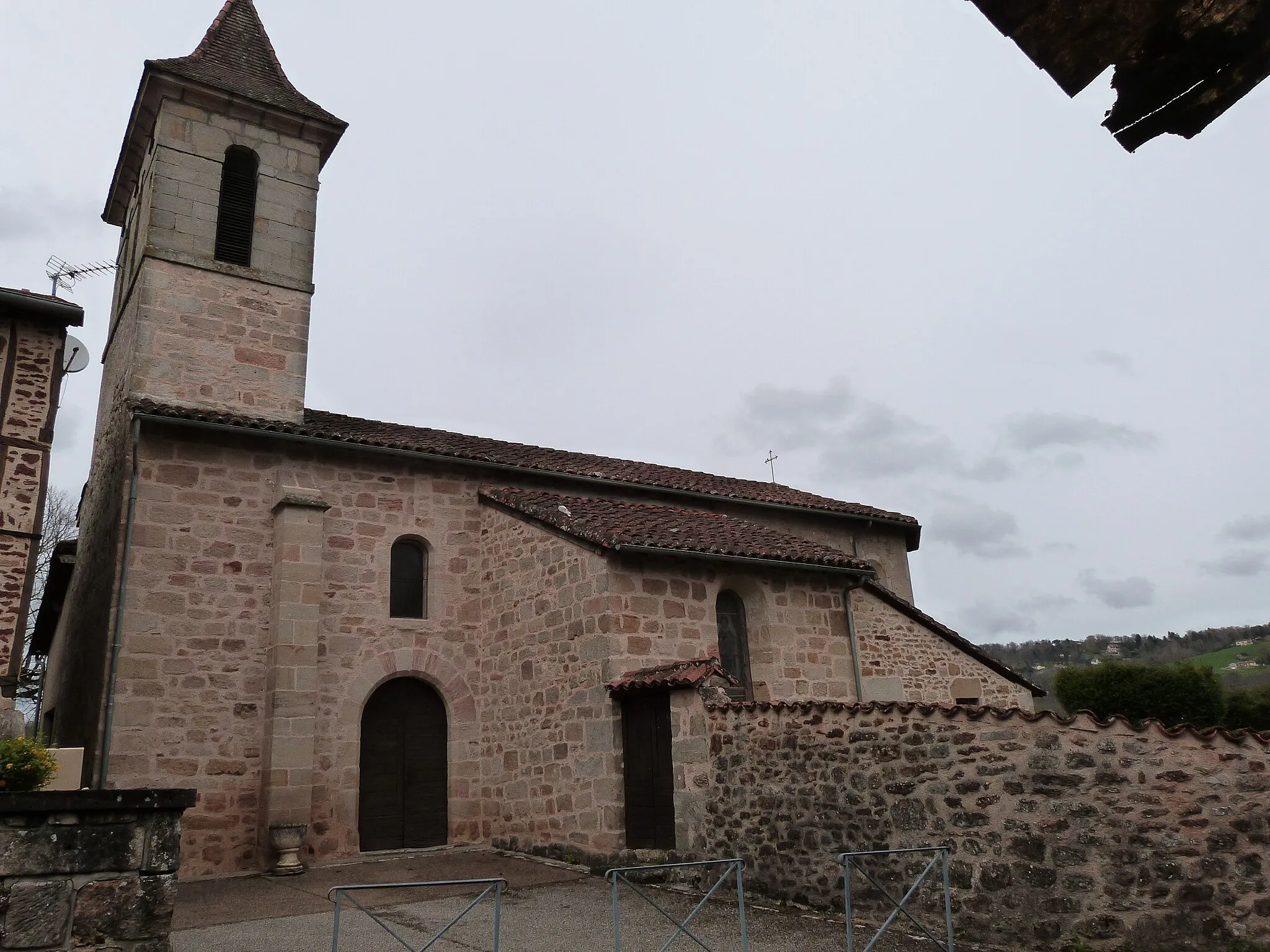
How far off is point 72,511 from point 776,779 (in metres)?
23.2

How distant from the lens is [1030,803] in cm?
677

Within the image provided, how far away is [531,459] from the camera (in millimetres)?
15141

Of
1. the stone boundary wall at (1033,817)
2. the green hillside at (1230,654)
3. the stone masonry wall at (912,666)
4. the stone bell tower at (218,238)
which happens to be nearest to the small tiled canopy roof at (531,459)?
the stone bell tower at (218,238)

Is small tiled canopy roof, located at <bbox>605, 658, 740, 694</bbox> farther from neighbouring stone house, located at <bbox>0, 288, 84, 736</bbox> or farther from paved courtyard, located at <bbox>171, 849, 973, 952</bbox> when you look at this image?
neighbouring stone house, located at <bbox>0, 288, 84, 736</bbox>

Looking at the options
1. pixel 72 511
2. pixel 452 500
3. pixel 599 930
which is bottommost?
pixel 599 930

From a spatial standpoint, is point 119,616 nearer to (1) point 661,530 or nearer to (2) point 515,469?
(2) point 515,469

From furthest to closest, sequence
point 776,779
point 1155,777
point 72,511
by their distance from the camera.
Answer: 1. point 72,511
2. point 776,779
3. point 1155,777

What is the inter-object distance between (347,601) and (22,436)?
→ 5059mm

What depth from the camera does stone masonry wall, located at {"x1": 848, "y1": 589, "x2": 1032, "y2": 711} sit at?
1323 cm

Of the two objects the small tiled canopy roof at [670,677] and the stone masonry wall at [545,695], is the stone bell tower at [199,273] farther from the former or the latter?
the small tiled canopy roof at [670,677]

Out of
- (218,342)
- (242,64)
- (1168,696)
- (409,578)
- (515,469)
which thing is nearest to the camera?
(409,578)

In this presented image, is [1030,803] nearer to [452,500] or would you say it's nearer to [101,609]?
[452,500]

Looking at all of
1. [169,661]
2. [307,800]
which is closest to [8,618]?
[169,661]

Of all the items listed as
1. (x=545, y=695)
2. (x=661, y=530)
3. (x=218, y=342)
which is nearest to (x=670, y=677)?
(x=545, y=695)
